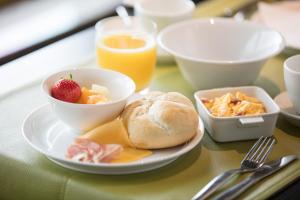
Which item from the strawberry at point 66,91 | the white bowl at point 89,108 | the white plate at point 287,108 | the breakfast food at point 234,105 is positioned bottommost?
the white plate at point 287,108

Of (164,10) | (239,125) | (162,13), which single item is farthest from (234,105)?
(164,10)

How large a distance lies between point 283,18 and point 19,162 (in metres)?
0.93

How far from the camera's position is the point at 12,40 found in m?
1.61

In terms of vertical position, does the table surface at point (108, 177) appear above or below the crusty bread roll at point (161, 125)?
below

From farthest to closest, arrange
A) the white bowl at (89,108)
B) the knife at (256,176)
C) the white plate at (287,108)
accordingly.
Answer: the white plate at (287,108)
the white bowl at (89,108)
the knife at (256,176)

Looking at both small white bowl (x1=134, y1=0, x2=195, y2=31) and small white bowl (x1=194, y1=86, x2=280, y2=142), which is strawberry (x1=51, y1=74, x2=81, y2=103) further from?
small white bowl (x1=134, y1=0, x2=195, y2=31)

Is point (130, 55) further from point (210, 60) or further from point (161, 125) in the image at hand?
point (161, 125)

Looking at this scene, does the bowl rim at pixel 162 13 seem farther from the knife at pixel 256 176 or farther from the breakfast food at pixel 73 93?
the knife at pixel 256 176

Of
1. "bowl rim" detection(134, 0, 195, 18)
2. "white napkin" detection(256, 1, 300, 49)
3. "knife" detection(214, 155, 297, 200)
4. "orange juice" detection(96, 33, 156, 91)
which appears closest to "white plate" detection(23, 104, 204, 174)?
"knife" detection(214, 155, 297, 200)

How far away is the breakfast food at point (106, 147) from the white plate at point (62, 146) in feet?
0.05

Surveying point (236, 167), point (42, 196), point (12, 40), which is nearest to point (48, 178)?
point (42, 196)

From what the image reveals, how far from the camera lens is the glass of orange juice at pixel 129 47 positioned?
1.21m

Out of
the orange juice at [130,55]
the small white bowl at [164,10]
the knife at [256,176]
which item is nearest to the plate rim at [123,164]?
the knife at [256,176]

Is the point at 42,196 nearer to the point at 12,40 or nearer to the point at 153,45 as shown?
the point at 153,45
